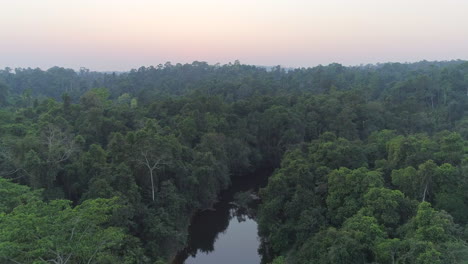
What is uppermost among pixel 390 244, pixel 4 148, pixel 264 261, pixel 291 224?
pixel 4 148

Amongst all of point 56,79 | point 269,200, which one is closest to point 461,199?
point 269,200

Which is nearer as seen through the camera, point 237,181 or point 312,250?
point 312,250

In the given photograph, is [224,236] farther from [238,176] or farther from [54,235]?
[54,235]

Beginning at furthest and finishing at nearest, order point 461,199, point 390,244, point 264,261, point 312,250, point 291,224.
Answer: point 264,261 < point 291,224 < point 461,199 < point 312,250 < point 390,244

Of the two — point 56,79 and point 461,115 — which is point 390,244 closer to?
point 461,115

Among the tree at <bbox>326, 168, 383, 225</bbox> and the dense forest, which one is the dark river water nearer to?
the dense forest

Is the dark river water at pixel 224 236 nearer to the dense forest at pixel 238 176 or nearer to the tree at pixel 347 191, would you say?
the dense forest at pixel 238 176

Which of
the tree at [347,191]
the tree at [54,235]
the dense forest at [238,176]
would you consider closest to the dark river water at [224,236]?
the dense forest at [238,176]
